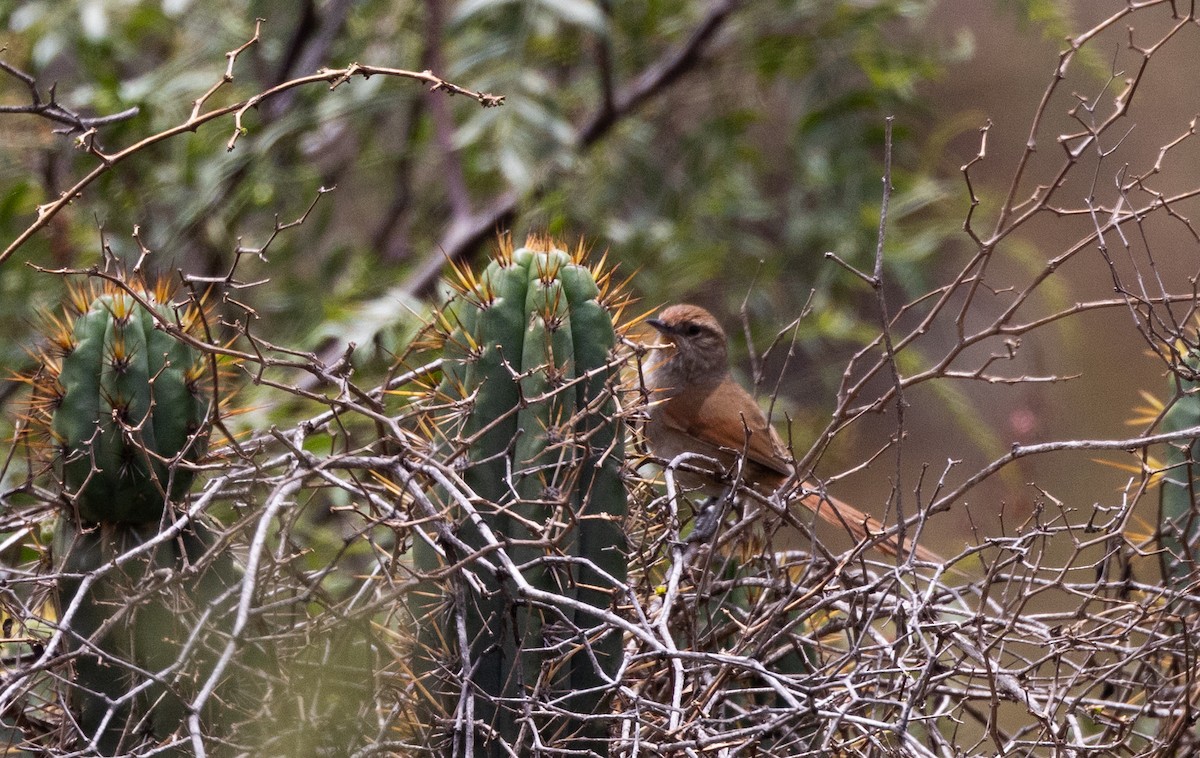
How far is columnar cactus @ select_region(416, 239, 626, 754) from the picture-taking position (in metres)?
2.00

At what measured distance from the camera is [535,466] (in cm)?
208

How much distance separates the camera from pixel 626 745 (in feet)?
6.40

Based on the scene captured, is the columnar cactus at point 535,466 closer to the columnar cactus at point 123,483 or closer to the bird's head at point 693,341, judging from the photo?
the columnar cactus at point 123,483

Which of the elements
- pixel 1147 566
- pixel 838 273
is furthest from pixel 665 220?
pixel 1147 566

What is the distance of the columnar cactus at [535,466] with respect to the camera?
6.56 feet

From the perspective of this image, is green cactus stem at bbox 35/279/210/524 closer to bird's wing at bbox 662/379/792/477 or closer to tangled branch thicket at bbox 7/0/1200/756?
tangled branch thicket at bbox 7/0/1200/756

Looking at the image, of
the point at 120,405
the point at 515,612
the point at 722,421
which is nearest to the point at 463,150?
the point at 722,421

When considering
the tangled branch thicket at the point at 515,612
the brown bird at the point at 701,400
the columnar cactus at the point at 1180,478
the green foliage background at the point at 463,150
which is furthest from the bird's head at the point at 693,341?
the columnar cactus at the point at 1180,478

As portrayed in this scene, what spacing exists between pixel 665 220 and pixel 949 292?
3.71 metres

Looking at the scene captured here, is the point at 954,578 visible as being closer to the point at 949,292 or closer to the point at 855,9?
the point at 949,292

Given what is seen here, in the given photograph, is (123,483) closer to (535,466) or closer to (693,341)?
(535,466)

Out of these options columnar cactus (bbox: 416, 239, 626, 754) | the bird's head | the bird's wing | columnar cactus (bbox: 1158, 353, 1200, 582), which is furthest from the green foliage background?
columnar cactus (bbox: 1158, 353, 1200, 582)

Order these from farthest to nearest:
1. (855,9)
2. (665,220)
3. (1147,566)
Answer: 1. (665,220)
2. (855,9)
3. (1147,566)

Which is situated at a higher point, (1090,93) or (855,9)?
(1090,93)
